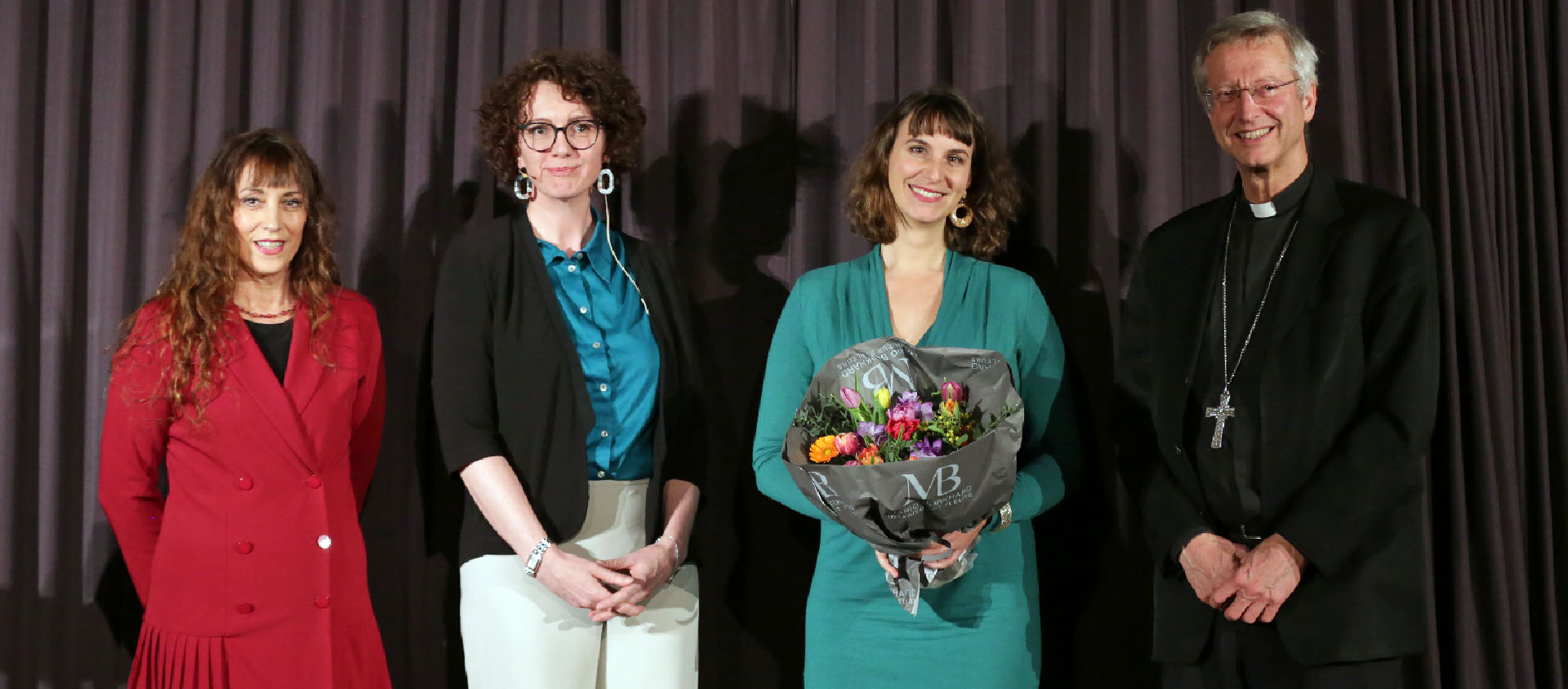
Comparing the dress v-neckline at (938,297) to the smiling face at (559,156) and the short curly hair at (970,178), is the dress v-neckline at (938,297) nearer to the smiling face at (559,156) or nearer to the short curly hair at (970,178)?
the short curly hair at (970,178)

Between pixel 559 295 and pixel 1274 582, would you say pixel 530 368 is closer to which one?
pixel 559 295

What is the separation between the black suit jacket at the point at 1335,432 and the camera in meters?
2.10

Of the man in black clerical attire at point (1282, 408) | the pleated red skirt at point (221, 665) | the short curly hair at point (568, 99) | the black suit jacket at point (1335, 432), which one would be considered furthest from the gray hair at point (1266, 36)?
the pleated red skirt at point (221, 665)

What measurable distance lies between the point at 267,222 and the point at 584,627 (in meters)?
1.12

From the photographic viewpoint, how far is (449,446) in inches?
93.9

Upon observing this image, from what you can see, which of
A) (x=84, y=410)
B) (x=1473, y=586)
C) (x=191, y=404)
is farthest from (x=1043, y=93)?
(x=84, y=410)

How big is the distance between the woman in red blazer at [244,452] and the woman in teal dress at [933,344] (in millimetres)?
944

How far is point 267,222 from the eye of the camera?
2.50 metres

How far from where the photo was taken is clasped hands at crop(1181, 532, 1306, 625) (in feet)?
6.91

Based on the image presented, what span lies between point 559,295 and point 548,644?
0.73m

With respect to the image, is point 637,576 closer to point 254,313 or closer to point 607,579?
point 607,579

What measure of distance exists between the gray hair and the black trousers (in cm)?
112

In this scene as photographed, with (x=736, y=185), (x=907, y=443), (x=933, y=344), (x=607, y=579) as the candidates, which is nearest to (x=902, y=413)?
(x=907, y=443)

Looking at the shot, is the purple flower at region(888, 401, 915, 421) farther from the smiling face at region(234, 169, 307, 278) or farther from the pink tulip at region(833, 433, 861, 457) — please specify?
the smiling face at region(234, 169, 307, 278)
